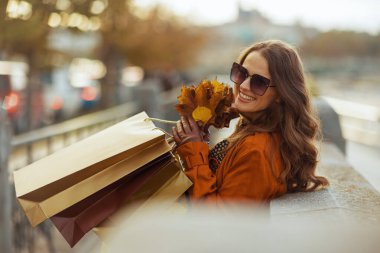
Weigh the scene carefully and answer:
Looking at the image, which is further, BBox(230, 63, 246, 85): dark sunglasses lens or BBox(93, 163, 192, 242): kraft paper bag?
BBox(230, 63, 246, 85): dark sunglasses lens

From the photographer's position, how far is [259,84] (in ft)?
8.98

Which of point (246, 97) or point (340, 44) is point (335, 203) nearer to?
point (246, 97)

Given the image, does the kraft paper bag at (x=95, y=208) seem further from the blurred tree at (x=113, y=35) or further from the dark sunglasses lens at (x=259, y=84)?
the blurred tree at (x=113, y=35)

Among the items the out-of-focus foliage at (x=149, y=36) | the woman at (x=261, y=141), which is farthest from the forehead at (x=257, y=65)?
the out-of-focus foliage at (x=149, y=36)

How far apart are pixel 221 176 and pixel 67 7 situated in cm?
703

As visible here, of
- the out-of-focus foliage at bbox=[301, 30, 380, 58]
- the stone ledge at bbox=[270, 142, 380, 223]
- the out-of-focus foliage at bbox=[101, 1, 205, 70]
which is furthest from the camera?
the out-of-focus foliage at bbox=[301, 30, 380, 58]

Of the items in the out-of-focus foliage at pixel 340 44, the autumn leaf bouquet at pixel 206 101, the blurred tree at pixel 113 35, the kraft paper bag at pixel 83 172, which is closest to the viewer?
the kraft paper bag at pixel 83 172

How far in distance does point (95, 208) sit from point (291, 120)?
96cm

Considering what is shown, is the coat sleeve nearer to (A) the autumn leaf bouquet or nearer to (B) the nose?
(A) the autumn leaf bouquet

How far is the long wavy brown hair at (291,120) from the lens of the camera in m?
2.69

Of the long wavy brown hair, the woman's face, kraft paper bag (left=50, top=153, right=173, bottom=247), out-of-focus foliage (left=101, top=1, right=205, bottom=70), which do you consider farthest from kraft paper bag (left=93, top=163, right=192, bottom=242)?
out-of-focus foliage (left=101, top=1, right=205, bottom=70)

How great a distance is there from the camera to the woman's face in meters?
2.74

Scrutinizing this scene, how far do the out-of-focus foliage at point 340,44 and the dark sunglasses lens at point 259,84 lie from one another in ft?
269

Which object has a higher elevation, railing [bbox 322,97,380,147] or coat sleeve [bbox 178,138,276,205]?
coat sleeve [bbox 178,138,276,205]
